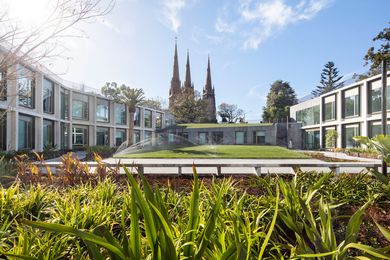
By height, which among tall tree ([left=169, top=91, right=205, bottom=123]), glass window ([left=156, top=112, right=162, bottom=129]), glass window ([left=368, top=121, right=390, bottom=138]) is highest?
tall tree ([left=169, top=91, right=205, bottom=123])

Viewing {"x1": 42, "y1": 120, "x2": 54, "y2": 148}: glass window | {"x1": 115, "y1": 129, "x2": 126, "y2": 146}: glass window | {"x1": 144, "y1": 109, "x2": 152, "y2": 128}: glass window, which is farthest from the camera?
{"x1": 144, "y1": 109, "x2": 152, "y2": 128}: glass window

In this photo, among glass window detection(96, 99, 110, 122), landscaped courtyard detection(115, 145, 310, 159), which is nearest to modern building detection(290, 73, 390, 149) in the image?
landscaped courtyard detection(115, 145, 310, 159)

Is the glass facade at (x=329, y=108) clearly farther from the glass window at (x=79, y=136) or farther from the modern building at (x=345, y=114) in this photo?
the glass window at (x=79, y=136)

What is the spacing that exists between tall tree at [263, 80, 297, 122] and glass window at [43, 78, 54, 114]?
4666 centimetres

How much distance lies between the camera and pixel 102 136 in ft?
127

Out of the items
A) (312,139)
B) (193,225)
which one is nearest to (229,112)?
(312,139)

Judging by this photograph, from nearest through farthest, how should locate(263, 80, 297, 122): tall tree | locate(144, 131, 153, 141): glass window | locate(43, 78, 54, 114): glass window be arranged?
locate(43, 78, 54, 114): glass window < locate(144, 131, 153, 141): glass window < locate(263, 80, 297, 122): tall tree

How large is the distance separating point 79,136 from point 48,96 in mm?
8719

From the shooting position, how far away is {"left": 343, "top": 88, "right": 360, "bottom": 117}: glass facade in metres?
30.1

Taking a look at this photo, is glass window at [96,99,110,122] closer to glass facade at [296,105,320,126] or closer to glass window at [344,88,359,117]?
glass facade at [296,105,320,126]

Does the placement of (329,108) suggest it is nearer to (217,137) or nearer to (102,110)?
(217,137)

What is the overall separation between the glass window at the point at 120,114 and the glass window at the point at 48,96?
13525mm

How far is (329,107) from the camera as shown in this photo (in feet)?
120

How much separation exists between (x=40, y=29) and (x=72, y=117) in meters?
28.8
